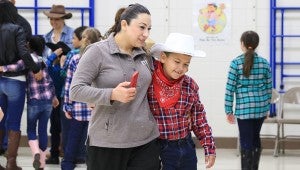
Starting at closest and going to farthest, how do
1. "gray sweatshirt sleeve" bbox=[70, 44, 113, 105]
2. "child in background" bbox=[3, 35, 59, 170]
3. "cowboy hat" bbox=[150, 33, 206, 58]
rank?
"gray sweatshirt sleeve" bbox=[70, 44, 113, 105]
"cowboy hat" bbox=[150, 33, 206, 58]
"child in background" bbox=[3, 35, 59, 170]

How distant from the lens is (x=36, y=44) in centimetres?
743

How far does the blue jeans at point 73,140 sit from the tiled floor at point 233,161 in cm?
94

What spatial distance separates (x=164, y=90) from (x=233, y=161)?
4.93 metres

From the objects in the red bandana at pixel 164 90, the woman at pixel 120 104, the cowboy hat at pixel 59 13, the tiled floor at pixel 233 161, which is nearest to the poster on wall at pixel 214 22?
the tiled floor at pixel 233 161

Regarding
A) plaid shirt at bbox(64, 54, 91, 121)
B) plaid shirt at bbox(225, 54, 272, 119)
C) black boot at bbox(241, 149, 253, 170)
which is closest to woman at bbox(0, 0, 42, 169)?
plaid shirt at bbox(64, 54, 91, 121)

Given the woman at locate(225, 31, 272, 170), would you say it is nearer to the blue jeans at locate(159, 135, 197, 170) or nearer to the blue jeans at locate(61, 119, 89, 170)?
the blue jeans at locate(61, 119, 89, 170)

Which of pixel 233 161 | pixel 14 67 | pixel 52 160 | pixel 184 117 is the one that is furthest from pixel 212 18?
pixel 184 117

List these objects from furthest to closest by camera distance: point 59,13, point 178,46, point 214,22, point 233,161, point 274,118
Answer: point 214,22, point 274,118, point 59,13, point 233,161, point 178,46

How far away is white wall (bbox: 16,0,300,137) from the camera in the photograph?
9812 millimetres

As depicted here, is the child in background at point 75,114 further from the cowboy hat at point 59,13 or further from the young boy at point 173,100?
the young boy at point 173,100

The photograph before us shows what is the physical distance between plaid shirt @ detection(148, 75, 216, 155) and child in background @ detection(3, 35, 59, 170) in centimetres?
337

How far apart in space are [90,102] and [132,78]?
314mm

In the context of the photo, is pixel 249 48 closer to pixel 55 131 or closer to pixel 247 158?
pixel 247 158

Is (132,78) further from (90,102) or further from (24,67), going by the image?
(24,67)
